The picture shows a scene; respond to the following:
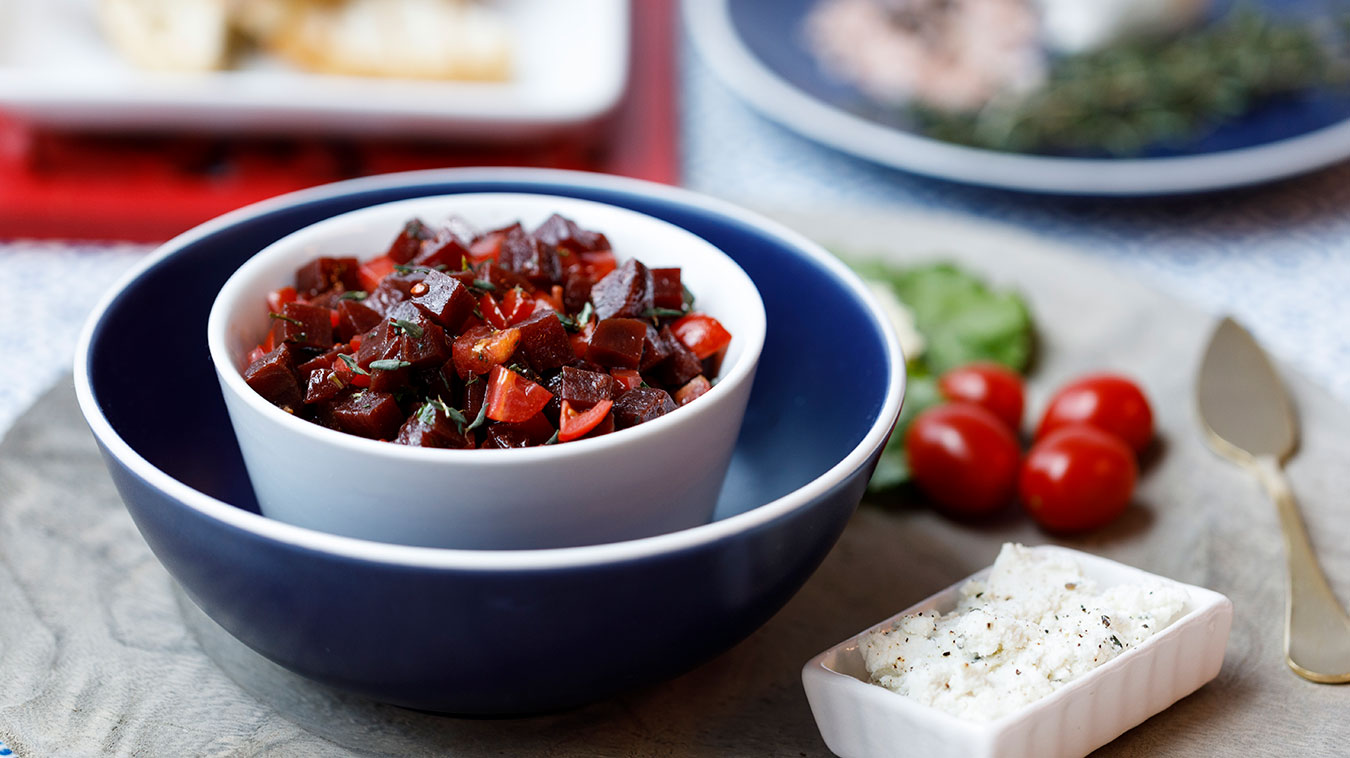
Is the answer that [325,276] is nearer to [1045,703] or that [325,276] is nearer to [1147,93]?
[1045,703]

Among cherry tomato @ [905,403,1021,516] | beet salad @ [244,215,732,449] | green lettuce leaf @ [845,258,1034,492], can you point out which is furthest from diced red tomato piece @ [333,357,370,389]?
green lettuce leaf @ [845,258,1034,492]

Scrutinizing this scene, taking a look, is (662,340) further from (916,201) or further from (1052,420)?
(916,201)

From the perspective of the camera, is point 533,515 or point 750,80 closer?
point 533,515

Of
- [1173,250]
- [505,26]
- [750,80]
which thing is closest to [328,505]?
[750,80]

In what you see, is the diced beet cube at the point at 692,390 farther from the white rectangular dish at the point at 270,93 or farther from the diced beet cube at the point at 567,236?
the white rectangular dish at the point at 270,93

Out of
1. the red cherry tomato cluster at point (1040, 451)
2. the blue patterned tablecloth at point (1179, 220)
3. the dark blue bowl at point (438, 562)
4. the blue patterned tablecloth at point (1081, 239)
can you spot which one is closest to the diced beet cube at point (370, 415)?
the dark blue bowl at point (438, 562)

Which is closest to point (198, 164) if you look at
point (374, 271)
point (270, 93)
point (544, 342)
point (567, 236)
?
point (270, 93)
